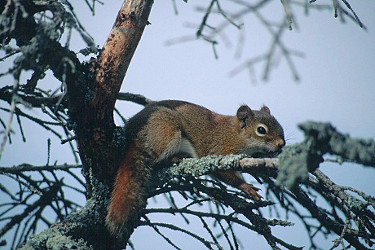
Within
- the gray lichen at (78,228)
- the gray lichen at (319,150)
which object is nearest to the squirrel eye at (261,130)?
the gray lichen at (78,228)

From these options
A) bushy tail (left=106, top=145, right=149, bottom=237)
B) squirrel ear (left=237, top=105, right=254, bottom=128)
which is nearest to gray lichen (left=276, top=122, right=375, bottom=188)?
bushy tail (left=106, top=145, right=149, bottom=237)

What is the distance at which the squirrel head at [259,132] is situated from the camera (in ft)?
13.9

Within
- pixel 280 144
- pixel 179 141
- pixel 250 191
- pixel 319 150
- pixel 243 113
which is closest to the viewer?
pixel 319 150

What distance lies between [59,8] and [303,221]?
2.76 meters

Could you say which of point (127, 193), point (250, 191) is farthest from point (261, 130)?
point (127, 193)

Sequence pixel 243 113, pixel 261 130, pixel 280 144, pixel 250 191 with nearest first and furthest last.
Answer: pixel 250 191
pixel 280 144
pixel 261 130
pixel 243 113

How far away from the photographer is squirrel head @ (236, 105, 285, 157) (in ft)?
13.9

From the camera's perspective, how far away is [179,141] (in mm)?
3822

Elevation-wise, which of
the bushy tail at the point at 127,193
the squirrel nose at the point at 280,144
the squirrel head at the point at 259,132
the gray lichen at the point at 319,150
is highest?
the squirrel head at the point at 259,132

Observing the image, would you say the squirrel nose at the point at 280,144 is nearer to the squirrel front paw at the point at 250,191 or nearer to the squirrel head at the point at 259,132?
the squirrel head at the point at 259,132

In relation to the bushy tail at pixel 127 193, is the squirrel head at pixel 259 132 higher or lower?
higher

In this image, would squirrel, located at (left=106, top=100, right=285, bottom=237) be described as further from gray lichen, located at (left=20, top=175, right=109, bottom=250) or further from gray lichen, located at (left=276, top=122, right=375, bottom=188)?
gray lichen, located at (left=276, top=122, right=375, bottom=188)

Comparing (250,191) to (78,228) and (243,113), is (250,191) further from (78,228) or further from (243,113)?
(78,228)

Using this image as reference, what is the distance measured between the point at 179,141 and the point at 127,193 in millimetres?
1046
